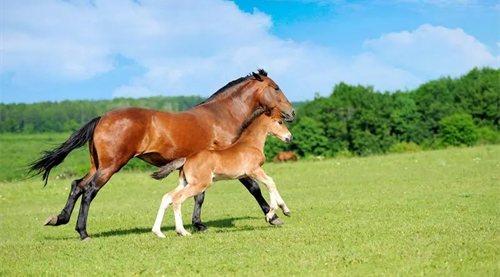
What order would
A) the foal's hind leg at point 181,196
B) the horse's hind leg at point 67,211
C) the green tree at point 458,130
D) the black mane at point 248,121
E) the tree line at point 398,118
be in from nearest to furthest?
the foal's hind leg at point 181,196
the horse's hind leg at point 67,211
the black mane at point 248,121
the green tree at point 458,130
the tree line at point 398,118

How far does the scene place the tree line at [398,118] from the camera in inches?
3194

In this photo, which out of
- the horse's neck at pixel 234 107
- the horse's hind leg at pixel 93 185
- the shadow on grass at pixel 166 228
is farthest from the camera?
the shadow on grass at pixel 166 228

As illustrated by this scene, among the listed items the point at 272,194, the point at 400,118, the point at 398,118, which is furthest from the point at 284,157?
the point at 272,194

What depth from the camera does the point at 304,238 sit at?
10328 millimetres

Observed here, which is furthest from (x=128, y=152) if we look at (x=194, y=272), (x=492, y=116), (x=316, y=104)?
(x=316, y=104)

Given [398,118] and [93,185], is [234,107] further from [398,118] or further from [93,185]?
[398,118]

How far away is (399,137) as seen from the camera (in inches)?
3467

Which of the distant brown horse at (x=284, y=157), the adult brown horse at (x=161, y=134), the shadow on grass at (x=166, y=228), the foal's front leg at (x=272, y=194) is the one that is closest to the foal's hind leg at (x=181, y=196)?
the foal's front leg at (x=272, y=194)

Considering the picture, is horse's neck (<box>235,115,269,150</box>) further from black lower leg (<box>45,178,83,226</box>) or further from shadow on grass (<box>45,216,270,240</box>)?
black lower leg (<box>45,178,83,226</box>)

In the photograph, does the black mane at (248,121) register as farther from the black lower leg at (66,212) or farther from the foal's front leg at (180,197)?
the black lower leg at (66,212)

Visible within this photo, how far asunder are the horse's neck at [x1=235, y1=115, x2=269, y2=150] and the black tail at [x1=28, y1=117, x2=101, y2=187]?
8.90ft

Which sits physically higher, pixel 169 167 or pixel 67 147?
pixel 67 147

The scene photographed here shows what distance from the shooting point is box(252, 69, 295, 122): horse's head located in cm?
1312

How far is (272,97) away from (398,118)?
7653cm
